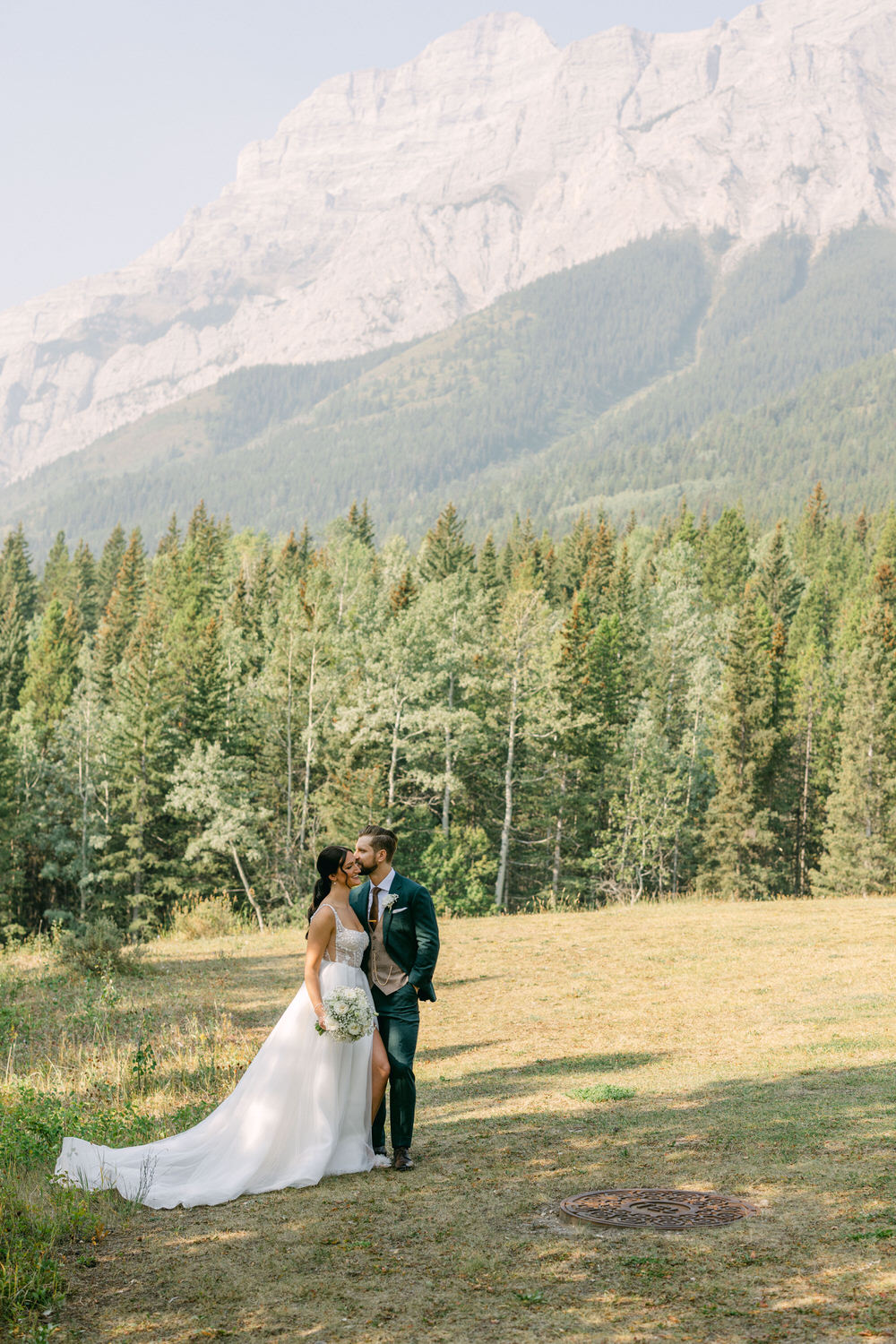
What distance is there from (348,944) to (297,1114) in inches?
51.5

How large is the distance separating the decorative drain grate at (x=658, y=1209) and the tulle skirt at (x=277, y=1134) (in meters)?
1.94

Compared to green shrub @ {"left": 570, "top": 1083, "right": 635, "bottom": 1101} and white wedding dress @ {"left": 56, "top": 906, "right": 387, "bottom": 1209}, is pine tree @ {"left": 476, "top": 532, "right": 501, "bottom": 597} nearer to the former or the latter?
green shrub @ {"left": 570, "top": 1083, "right": 635, "bottom": 1101}

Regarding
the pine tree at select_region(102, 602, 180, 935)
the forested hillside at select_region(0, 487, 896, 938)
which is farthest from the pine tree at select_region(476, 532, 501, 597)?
the pine tree at select_region(102, 602, 180, 935)

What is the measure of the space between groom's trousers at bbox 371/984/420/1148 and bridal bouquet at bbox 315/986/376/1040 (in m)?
0.44

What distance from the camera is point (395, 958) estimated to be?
31.1ft

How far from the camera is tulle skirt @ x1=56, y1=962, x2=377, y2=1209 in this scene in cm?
882

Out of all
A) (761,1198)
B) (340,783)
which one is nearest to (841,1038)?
(761,1198)

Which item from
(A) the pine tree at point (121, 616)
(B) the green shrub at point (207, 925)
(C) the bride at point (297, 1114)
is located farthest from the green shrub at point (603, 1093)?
(A) the pine tree at point (121, 616)

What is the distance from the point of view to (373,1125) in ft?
31.1

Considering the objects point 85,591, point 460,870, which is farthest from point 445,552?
point 460,870

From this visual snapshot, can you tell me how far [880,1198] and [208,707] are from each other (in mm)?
52095

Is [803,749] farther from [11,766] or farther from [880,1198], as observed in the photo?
[880,1198]

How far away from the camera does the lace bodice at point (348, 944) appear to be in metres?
9.40

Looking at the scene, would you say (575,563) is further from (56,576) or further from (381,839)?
(381,839)
